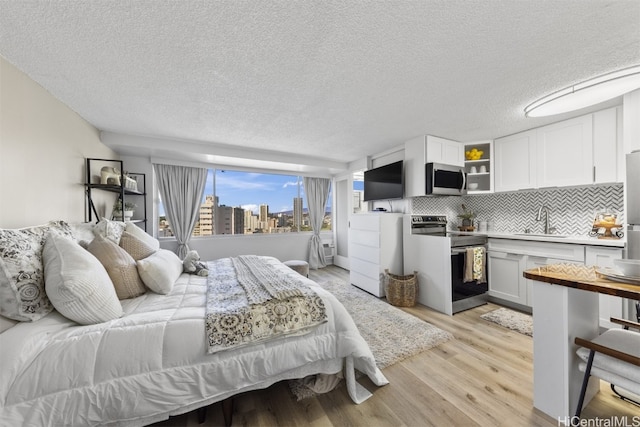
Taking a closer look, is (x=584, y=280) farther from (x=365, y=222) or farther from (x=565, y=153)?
(x=365, y=222)

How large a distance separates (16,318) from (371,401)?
6.85 ft

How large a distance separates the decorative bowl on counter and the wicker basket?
6.80 ft

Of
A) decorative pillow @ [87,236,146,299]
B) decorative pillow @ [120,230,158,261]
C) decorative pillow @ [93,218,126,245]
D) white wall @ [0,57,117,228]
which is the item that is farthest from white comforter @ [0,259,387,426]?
white wall @ [0,57,117,228]

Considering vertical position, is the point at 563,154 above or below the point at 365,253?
above

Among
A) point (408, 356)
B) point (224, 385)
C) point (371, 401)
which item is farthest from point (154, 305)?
point (408, 356)

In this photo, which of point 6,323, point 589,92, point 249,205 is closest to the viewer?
point 6,323

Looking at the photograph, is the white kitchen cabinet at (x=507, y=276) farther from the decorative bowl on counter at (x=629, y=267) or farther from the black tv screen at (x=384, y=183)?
the decorative bowl on counter at (x=629, y=267)

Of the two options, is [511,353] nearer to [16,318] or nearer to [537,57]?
[537,57]

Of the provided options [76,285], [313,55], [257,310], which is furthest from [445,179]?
[76,285]

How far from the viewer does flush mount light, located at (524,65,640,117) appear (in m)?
1.80

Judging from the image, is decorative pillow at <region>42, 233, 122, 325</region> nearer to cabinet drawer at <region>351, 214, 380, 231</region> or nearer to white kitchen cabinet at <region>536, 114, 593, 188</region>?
cabinet drawer at <region>351, 214, 380, 231</region>

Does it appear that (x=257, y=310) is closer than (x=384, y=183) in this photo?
Yes

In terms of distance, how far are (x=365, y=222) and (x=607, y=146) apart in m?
2.84

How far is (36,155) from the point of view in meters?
1.86
